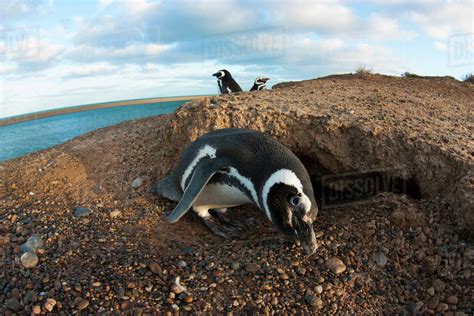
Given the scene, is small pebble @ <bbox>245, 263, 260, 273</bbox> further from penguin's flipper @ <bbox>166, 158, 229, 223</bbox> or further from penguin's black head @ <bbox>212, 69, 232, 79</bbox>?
penguin's black head @ <bbox>212, 69, 232, 79</bbox>

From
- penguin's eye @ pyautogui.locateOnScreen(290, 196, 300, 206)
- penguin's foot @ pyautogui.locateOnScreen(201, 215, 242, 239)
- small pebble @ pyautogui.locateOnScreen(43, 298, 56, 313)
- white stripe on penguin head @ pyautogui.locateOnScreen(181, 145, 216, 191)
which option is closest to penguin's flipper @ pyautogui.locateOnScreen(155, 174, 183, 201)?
white stripe on penguin head @ pyautogui.locateOnScreen(181, 145, 216, 191)

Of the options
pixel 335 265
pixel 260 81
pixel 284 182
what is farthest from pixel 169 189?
pixel 260 81

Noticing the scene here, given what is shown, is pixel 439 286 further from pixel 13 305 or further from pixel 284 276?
pixel 13 305

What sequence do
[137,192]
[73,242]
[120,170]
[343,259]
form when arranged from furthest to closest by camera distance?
[120,170] → [137,192] → [73,242] → [343,259]

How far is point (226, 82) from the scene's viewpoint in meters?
9.28

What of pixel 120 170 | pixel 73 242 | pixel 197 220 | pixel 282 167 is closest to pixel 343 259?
pixel 282 167

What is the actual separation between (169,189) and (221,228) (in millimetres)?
641

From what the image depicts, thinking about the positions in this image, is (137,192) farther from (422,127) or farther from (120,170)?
(422,127)

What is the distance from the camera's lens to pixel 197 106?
12.1 feet

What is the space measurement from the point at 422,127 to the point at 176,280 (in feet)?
8.09

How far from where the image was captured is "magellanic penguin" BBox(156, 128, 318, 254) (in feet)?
7.51

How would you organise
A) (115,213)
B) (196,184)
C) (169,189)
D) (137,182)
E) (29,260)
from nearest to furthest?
(29,260) → (196,184) → (115,213) → (169,189) → (137,182)

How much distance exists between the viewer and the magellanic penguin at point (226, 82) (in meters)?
9.23

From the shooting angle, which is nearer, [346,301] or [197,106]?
[346,301]
